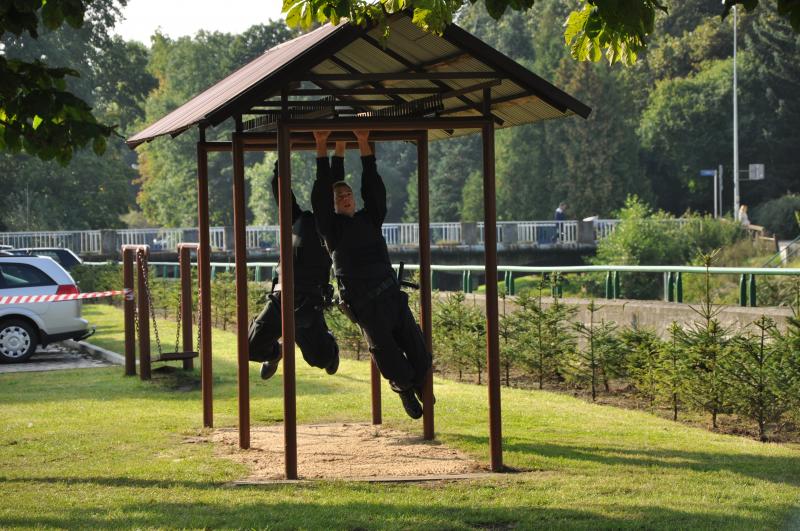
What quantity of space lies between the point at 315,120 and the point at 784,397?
4.63m

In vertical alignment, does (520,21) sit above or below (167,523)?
above

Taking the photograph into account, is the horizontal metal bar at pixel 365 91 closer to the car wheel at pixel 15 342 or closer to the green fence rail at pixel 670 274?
the green fence rail at pixel 670 274

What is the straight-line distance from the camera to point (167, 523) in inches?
288

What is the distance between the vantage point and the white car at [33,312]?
65.1ft

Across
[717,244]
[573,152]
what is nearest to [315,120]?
[717,244]

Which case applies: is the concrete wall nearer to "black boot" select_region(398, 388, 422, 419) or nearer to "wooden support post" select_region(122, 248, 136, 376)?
"black boot" select_region(398, 388, 422, 419)

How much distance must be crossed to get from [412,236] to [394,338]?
5557 cm

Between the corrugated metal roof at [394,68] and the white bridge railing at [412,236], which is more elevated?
the corrugated metal roof at [394,68]

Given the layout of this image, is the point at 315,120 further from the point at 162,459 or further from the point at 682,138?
the point at 682,138

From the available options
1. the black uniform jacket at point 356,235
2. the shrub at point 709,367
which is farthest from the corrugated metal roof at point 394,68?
the shrub at point 709,367

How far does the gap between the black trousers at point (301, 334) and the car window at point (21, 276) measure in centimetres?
1050

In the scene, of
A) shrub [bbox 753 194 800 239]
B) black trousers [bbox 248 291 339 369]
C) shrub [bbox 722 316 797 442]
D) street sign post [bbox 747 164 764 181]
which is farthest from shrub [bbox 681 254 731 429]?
street sign post [bbox 747 164 764 181]

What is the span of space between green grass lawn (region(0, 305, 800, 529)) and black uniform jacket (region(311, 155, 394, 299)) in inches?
62.7

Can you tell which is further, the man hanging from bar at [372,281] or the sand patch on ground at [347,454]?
the man hanging from bar at [372,281]
